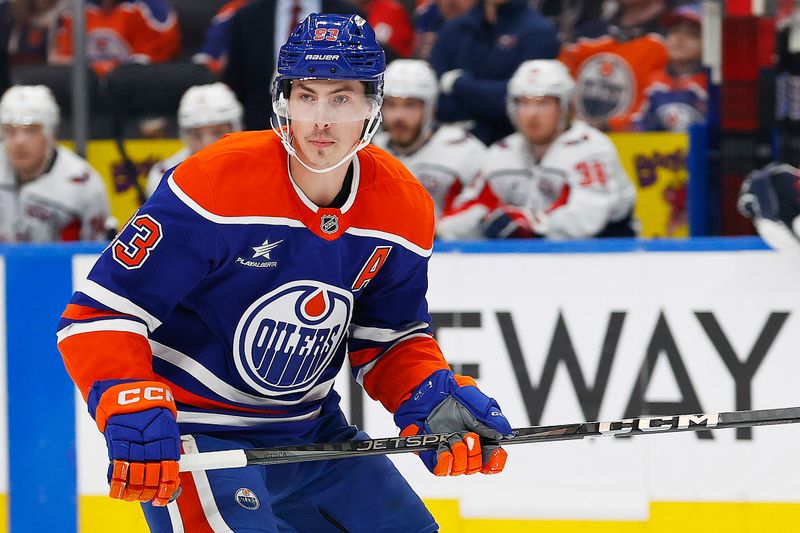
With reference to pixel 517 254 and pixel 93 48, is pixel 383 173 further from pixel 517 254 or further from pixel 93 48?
pixel 93 48

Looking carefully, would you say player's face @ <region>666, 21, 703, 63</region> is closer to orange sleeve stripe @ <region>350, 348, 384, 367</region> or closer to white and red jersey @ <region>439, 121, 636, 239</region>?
white and red jersey @ <region>439, 121, 636, 239</region>

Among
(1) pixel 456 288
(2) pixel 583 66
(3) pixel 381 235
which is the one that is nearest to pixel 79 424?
(1) pixel 456 288

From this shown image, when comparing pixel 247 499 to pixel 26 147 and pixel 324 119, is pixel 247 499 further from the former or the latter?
pixel 26 147

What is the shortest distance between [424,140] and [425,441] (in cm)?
286

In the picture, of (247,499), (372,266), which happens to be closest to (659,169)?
(372,266)

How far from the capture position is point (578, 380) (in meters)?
4.21

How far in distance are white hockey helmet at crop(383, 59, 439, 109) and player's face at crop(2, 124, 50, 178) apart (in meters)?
1.47

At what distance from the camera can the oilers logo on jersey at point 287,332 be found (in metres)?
2.87

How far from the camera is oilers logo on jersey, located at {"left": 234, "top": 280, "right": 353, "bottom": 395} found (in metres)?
2.87

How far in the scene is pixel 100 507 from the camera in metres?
4.34

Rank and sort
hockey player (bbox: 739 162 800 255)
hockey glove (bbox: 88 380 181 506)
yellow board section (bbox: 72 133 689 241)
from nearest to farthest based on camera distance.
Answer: hockey glove (bbox: 88 380 181 506) → hockey player (bbox: 739 162 800 255) → yellow board section (bbox: 72 133 689 241)

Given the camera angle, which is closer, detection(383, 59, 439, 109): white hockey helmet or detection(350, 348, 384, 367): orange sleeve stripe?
detection(350, 348, 384, 367): orange sleeve stripe

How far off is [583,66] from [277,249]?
3993 millimetres

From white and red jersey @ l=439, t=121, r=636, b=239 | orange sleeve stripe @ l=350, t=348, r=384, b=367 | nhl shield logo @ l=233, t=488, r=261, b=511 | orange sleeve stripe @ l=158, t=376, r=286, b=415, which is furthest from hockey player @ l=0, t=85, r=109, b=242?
nhl shield logo @ l=233, t=488, r=261, b=511
